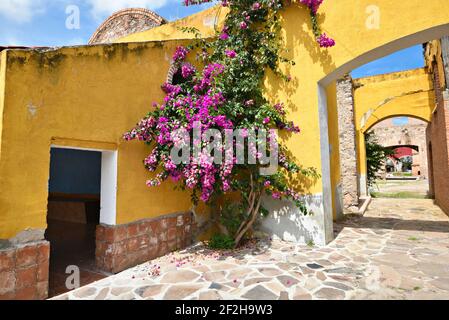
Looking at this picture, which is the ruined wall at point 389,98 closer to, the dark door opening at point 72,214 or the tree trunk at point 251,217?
the tree trunk at point 251,217

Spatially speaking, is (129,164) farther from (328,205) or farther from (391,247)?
(391,247)

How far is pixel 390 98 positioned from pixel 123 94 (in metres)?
14.4

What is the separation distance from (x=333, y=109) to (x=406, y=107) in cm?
800

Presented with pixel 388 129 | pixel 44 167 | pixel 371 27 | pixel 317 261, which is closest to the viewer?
pixel 44 167

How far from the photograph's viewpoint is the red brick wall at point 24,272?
3.04 m

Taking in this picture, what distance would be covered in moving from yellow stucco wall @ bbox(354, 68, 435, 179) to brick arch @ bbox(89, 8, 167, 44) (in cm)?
1079

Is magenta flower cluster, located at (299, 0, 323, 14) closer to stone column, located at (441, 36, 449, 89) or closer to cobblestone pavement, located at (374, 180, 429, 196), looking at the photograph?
stone column, located at (441, 36, 449, 89)

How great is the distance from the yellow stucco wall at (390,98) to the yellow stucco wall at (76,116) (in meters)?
12.5

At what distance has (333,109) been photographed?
8711 mm

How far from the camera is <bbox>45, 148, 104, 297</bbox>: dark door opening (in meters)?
4.38

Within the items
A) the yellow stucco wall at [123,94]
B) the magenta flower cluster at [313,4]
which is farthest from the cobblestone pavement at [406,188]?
the magenta flower cluster at [313,4]

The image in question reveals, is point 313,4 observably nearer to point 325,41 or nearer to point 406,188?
point 325,41
